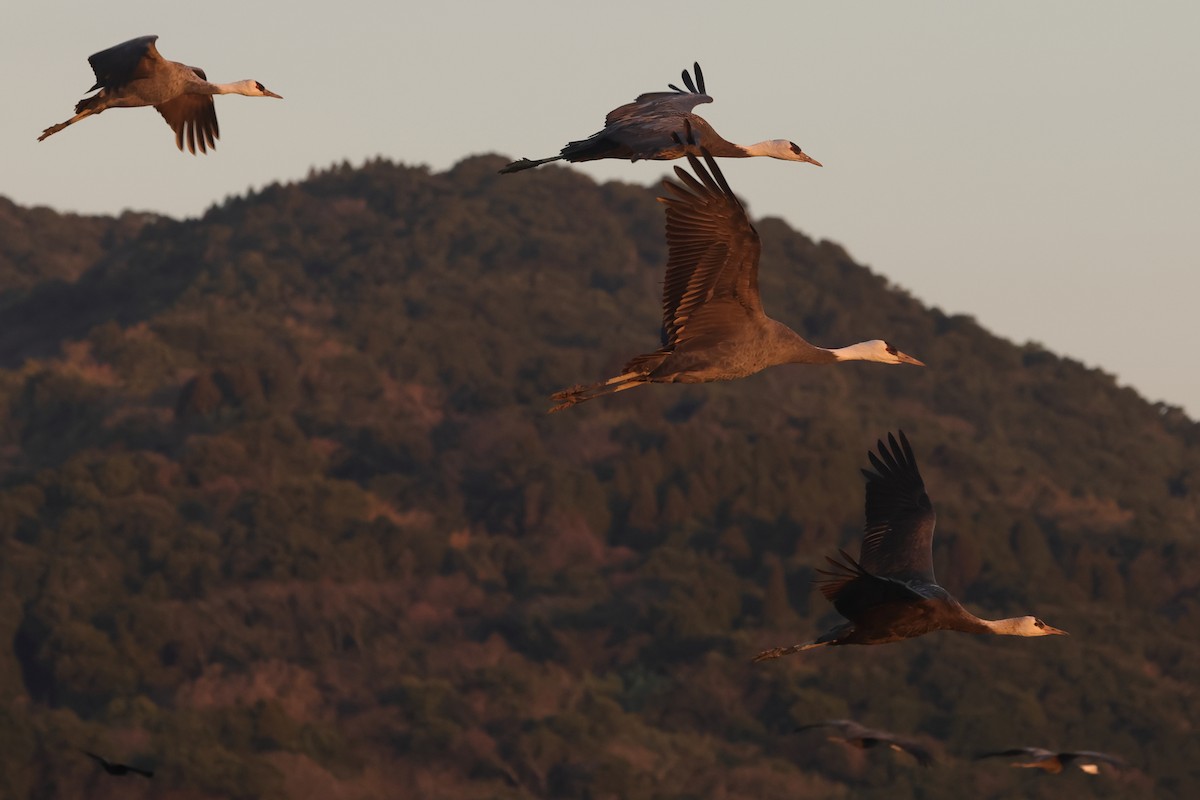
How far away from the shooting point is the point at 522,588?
81.0 metres

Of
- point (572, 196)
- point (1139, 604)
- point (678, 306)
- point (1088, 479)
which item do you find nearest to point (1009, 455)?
point (1088, 479)

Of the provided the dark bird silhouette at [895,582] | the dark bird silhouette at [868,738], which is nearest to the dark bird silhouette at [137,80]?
the dark bird silhouette at [895,582]

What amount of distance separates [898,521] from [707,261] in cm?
374

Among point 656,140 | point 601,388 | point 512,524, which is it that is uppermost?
point 656,140

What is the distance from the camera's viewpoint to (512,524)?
85875 mm

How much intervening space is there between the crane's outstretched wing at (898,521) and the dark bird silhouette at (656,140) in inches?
100

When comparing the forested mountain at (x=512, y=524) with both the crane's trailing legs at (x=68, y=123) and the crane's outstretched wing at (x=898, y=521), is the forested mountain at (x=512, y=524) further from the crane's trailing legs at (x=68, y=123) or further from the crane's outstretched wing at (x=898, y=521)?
the crane's outstretched wing at (x=898, y=521)

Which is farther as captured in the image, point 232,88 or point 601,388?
point 232,88

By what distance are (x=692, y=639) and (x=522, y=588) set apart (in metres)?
10.1

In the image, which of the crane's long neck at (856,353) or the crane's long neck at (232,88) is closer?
the crane's long neck at (856,353)

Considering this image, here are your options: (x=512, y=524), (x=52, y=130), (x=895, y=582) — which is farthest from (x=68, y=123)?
(x=512, y=524)

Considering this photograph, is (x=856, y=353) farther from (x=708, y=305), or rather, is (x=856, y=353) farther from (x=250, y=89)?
(x=250, y=89)

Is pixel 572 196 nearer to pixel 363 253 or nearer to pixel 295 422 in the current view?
pixel 363 253

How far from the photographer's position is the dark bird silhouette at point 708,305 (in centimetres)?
1498
